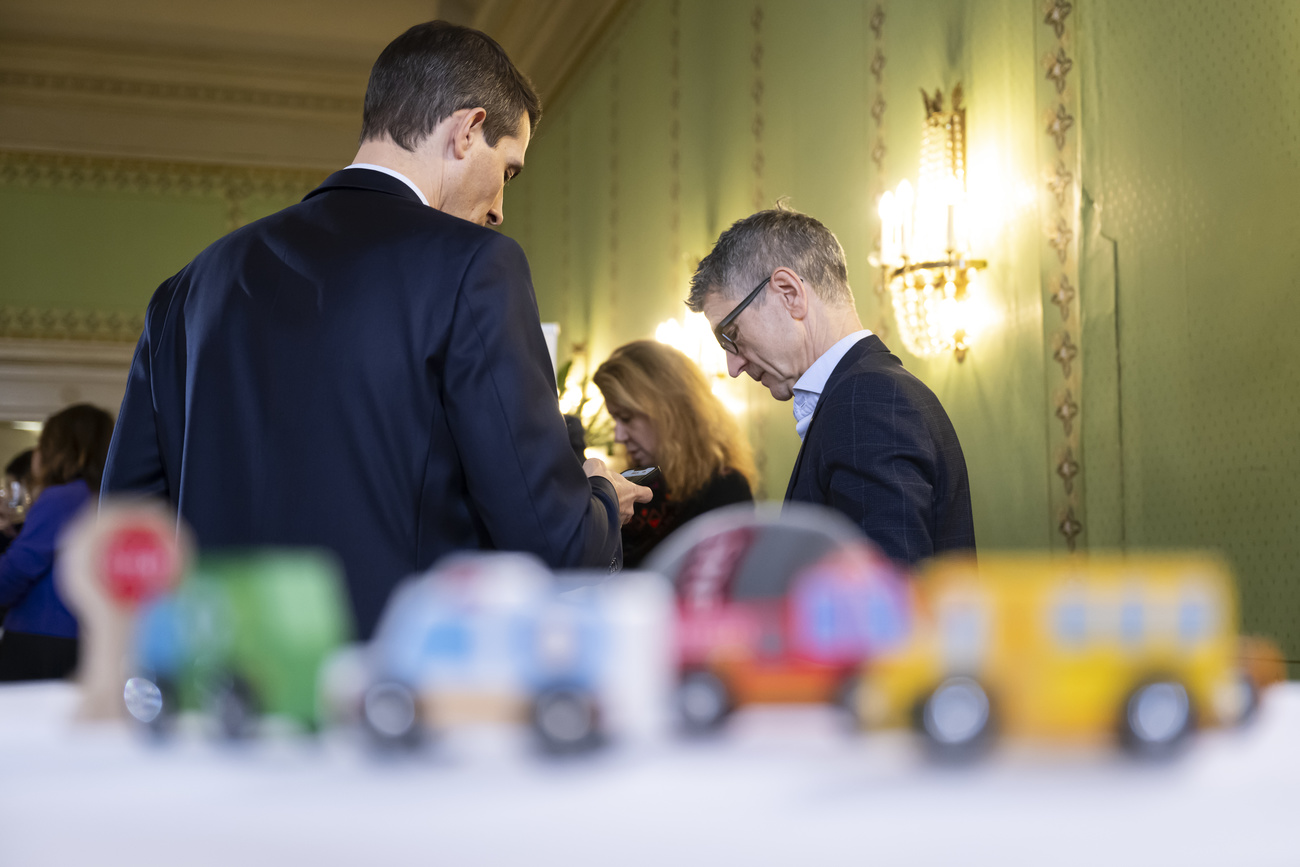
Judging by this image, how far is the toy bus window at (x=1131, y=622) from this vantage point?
1.23 feet

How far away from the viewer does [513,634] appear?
1.19 ft

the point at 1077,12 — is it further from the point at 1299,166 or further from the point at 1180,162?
the point at 1299,166

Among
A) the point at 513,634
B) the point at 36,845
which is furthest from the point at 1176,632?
the point at 36,845

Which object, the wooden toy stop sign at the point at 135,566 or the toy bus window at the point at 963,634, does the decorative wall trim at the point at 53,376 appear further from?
the toy bus window at the point at 963,634

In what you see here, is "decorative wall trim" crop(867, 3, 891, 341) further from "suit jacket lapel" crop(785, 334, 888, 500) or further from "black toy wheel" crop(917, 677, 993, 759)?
"black toy wheel" crop(917, 677, 993, 759)

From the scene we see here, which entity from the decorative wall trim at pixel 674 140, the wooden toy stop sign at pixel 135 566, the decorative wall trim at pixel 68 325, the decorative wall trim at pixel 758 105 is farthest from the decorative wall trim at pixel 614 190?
the wooden toy stop sign at pixel 135 566

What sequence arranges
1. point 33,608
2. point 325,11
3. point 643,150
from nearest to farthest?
1. point 33,608
2. point 643,150
3. point 325,11

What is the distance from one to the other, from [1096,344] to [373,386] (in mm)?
2261

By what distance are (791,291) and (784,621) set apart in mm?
1454

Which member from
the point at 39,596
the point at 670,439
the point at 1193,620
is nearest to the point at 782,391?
Result: the point at 670,439

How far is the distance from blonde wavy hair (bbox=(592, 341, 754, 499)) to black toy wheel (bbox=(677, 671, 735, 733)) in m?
2.75

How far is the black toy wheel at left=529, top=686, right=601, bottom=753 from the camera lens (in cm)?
35

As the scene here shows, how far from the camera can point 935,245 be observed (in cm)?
324

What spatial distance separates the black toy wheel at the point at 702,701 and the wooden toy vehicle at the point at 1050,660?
5cm
